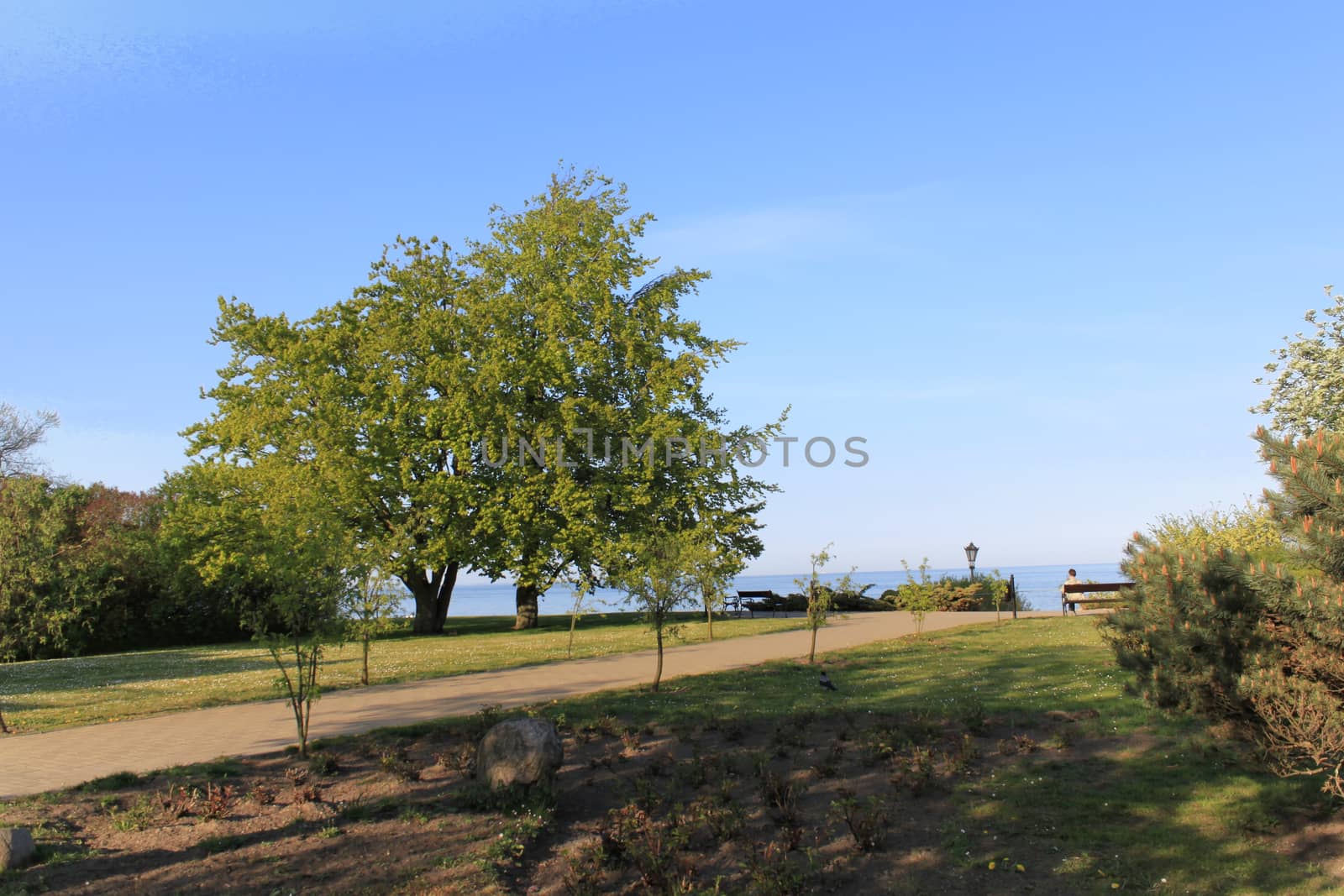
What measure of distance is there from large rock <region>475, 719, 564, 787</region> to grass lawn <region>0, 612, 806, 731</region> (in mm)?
4969

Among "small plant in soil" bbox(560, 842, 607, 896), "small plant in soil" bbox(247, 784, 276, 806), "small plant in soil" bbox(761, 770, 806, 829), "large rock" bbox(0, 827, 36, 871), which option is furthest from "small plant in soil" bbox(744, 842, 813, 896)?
"large rock" bbox(0, 827, 36, 871)

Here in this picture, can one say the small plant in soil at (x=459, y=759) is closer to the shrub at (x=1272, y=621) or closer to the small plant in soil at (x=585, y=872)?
the small plant in soil at (x=585, y=872)

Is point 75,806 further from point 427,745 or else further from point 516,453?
point 516,453

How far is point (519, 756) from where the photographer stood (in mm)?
8797

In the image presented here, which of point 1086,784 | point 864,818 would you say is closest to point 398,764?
point 864,818

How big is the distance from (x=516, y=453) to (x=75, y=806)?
21.3 meters

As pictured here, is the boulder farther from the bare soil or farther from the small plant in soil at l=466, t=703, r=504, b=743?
the small plant in soil at l=466, t=703, r=504, b=743

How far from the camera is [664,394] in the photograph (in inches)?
1152

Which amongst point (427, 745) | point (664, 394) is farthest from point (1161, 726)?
point (664, 394)

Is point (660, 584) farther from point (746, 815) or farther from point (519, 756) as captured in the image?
point (746, 815)

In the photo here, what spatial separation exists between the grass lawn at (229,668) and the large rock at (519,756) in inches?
196

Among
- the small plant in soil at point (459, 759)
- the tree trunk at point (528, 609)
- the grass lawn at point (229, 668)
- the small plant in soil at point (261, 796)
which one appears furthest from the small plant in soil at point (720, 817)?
the tree trunk at point (528, 609)

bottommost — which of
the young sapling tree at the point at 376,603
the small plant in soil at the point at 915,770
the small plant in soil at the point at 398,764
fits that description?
the small plant in soil at the point at 915,770

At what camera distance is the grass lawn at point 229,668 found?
47.4 ft
